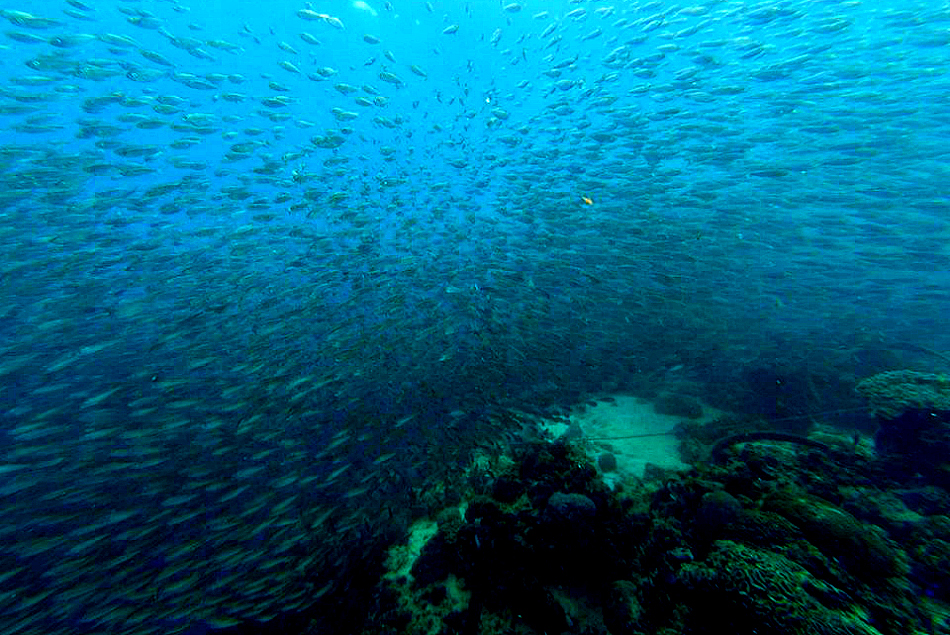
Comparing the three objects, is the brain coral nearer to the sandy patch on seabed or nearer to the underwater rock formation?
the sandy patch on seabed

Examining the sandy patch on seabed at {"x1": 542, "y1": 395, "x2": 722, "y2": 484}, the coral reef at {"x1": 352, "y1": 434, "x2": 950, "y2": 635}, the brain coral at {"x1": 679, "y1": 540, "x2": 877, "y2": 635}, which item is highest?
the brain coral at {"x1": 679, "y1": 540, "x2": 877, "y2": 635}

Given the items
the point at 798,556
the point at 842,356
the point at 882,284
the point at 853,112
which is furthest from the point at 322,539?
the point at 882,284

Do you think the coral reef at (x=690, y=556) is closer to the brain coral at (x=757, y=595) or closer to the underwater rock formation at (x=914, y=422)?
the brain coral at (x=757, y=595)

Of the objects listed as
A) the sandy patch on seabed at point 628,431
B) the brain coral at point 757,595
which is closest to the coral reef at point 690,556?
the brain coral at point 757,595

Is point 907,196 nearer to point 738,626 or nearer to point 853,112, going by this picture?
point 853,112

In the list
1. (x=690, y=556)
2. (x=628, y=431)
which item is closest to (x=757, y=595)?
(x=690, y=556)

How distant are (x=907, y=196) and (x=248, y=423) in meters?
28.4

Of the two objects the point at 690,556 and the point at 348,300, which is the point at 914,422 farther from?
the point at 348,300

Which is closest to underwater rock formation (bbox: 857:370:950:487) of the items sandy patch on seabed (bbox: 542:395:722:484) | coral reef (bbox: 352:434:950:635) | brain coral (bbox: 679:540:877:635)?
coral reef (bbox: 352:434:950:635)

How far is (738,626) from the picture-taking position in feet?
11.0

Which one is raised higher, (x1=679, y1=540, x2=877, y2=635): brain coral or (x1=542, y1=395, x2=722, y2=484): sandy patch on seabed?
(x1=679, y1=540, x2=877, y2=635): brain coral

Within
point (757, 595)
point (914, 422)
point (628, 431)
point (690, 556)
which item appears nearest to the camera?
point (757, 595)

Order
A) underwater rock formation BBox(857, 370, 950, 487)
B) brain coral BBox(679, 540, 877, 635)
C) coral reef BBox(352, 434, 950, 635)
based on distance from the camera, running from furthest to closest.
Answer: underwater rock formation BBox(857, 370, 950, 487)
coral reef BBox(352, 434, 950, 635)
brain coral BBox(679, 540, 877, 635)

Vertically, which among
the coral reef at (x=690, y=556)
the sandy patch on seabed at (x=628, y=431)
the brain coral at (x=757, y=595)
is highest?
the brain coral at (x=757, y=595)
